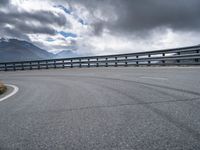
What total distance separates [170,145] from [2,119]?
3388 millimetres

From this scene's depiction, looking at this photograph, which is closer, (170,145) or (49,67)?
(170,145)

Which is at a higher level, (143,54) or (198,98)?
(143,54)

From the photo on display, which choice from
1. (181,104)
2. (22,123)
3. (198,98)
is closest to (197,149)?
(181,104)

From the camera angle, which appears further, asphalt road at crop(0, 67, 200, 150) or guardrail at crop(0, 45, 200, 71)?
guardrail at crop(0, 45, 200, 71)

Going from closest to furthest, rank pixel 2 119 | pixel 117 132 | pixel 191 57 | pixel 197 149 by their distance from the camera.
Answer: pixel 197 149 < pixel 117 132 < pixel 2 119 < pixel 191 57

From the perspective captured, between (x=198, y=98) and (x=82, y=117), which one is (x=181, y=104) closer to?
(x=198, y=98)

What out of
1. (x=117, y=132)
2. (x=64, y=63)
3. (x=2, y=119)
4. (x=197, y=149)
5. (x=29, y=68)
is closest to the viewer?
(x=197, y=149)

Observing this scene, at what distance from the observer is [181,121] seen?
3193mm

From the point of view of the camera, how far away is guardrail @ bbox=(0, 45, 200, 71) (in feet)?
48.0

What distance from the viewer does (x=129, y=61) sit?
20391mm

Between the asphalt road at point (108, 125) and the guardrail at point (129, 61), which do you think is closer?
the asphalt road at point (108, 125)

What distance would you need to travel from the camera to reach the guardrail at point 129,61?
14.6 meters

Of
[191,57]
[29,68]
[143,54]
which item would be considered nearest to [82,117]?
[191,57]

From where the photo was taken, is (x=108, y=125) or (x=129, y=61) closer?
(x=108, y=125)
